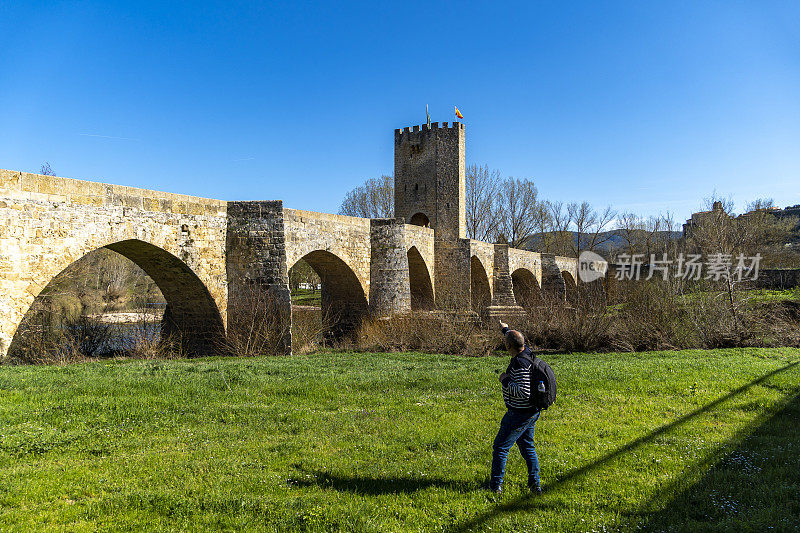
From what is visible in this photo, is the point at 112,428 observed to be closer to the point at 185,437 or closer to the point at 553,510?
the point at 185,437

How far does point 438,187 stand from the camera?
24.5 m

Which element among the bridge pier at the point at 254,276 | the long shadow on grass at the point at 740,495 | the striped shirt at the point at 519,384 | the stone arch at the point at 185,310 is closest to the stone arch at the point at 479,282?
the bridge pier at the point at 254,276

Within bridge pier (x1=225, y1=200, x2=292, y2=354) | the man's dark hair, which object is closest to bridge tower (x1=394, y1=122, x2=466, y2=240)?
bridge pier (x1=225, y1=200, x2=292, y2=354)

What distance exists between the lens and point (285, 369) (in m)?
10.0

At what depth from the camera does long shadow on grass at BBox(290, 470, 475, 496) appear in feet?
15.0

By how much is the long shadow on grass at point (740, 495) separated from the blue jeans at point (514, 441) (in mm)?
858

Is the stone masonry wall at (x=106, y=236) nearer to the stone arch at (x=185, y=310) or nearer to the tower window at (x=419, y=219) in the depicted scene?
the stone arch at (x=185, y=310)

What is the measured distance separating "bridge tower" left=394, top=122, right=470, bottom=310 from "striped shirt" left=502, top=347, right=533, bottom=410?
62.3ft

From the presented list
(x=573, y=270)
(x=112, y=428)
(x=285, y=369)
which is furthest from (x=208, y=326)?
(x=573, y=270)

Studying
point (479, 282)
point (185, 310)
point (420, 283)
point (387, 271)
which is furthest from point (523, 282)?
point (185, 310)

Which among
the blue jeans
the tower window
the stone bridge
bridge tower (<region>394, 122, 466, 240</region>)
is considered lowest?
the blue jeans

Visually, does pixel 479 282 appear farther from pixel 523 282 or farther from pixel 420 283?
pixel 523 282

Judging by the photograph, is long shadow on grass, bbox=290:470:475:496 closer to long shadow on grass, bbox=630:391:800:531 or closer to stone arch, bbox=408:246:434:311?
long shadow on grass, bbox=630:391:800:531

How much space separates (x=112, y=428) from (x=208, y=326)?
698cm
